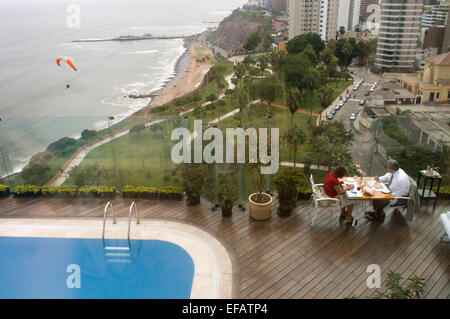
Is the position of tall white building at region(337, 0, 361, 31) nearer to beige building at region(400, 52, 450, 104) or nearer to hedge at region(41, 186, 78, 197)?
beige building at region(400, 52, 450, 104)

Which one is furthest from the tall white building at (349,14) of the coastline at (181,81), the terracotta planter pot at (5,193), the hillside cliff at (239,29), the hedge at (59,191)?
the terracotta planter pot at (5,193)

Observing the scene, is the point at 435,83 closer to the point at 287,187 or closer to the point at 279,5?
the point at 287,187

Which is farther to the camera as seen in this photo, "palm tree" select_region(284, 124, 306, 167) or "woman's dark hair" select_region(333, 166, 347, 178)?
"palm tree" select_region(284, 124, 306, 167)

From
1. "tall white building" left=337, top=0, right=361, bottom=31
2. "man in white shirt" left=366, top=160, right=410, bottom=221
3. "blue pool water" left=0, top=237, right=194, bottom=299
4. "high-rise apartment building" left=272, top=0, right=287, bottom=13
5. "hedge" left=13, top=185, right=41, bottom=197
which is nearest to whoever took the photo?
"blue pool water" left=0, top=237, right=194, bottom=299

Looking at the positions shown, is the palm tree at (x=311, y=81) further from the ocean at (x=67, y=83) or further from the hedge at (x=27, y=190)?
the hedge at (x=27, y=190)

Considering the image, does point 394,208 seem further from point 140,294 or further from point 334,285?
point 140,294

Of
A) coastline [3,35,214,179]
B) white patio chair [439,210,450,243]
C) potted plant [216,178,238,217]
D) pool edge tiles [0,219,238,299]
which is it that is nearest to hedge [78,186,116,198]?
pool edge tiles [0,219,238,299]
